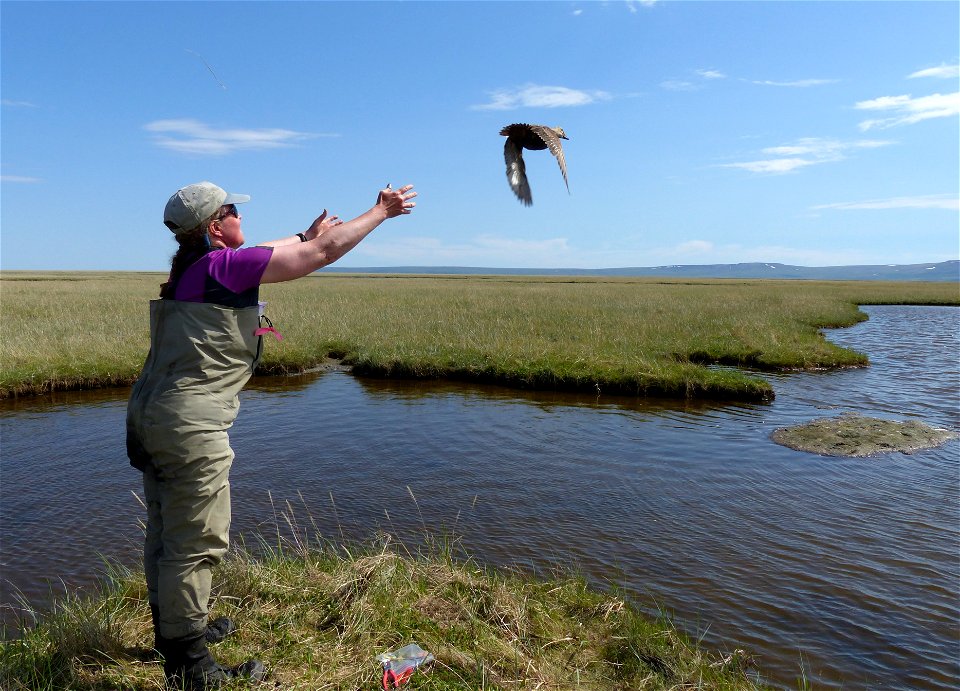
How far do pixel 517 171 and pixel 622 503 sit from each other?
477 cm

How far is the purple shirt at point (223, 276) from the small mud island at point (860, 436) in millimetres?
8910

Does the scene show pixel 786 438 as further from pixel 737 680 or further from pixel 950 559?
pixel 737 680

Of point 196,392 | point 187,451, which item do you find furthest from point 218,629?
point 196,392

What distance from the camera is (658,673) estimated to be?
3.87 meters

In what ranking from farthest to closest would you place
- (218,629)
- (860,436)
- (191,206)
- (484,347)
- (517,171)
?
(484,347) → (860,436) → (218,629) → (517,171) → (191,206)

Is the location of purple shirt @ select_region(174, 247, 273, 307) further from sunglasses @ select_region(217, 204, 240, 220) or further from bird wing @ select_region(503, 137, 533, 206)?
bird wing @ select_region(503, 137, 533, 206)

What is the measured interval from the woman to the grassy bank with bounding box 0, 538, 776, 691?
49 cm

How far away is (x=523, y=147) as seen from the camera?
398 cm

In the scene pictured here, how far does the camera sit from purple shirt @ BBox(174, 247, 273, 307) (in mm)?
3104

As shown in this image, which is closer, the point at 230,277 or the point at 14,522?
the point at 230,277

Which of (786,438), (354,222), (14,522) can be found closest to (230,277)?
(354,222)

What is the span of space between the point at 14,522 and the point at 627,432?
27.1 ft

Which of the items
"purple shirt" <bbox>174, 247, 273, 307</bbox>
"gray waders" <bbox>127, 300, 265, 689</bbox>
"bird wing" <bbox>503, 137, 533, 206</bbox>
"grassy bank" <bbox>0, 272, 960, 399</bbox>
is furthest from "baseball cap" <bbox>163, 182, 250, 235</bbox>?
"grassy bank" <bbox>0, 272, 960, 399</bbox>

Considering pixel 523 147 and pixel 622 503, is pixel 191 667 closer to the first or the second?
pixel 523 147
